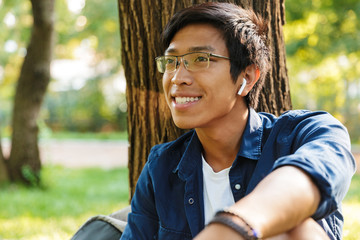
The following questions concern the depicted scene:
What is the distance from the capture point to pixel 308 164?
5.35 feet

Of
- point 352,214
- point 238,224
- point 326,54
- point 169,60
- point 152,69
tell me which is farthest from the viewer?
point 326,54

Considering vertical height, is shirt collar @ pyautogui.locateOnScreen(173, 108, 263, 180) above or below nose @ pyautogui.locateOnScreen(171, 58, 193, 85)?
below

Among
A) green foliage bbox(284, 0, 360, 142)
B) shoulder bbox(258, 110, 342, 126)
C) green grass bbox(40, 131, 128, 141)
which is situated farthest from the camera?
green grass bbox(40, 131, 128, 141)

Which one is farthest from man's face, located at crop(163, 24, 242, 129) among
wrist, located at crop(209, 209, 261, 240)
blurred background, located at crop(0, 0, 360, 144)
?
blurred background, located at crop(0, 0, 360, 144)

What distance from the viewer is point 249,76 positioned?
8.23 feet

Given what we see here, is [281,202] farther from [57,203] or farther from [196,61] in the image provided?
[57,203]

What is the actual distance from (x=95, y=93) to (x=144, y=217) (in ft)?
71.2

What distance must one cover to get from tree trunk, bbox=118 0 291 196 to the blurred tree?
236 inches

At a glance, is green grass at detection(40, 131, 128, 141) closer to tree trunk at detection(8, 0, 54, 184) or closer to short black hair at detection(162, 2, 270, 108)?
tree trunk at detection(8, 0, 54, 184)

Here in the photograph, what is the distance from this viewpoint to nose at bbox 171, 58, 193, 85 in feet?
7.57

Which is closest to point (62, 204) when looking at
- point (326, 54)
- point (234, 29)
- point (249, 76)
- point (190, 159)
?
point (190, 159)

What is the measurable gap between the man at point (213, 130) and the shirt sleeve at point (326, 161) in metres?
0.01

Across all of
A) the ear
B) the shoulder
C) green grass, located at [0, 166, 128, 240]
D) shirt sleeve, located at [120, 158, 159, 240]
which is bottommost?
green grass, located at [0, 166, 128, 240]

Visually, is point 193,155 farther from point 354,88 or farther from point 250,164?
point 354,88
